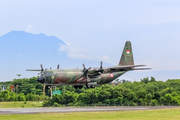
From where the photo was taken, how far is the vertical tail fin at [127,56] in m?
82.9

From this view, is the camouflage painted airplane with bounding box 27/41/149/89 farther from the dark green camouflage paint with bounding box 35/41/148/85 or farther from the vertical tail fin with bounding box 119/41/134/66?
the vertical tail fin with bounding box 119/41/134/66

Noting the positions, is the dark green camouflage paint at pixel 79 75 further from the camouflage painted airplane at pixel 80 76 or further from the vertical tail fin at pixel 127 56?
the vertical tail fin at pixel 127 56

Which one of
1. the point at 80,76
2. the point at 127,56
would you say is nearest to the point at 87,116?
the point at 80,76

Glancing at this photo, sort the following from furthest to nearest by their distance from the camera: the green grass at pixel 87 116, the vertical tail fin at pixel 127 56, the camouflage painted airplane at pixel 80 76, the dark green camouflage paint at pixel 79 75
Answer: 1. the vertical tail fin at pixel 127 56
2. the dark green camouflage paint at pixel 79 75
3. the camouflage painted airplane at pixel 80 76
4. the green grass at pixel 87 116

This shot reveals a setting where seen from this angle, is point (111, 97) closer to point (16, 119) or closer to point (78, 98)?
point (78, 98)

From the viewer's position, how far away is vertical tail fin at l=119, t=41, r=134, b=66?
3265 inches

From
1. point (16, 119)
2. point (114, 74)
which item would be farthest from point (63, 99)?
point (16, 119)

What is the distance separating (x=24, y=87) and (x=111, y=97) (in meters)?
77.1

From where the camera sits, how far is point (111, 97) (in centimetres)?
13750

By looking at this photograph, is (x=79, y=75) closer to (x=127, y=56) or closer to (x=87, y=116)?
(x=87, y=116)

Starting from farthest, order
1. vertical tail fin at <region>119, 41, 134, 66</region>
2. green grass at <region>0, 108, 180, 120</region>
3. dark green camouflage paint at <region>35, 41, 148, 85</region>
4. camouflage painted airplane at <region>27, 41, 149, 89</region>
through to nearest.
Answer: vertical tail fin at <region>119, 41, 134, 66</region>
dark green camouflage paint at <region>35, 41, 148, 85</region>
camouflage painted airplane at <region>27, 41, 149, 89</region>
green grass at <region>0, 108, 180, 120</region>

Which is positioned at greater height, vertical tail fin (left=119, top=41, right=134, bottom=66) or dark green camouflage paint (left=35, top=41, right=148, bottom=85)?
vertical tail fin (left=119, top=41, right=134, bottom=66)

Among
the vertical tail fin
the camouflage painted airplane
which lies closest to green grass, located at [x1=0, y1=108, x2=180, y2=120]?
the camouflage painted airplane

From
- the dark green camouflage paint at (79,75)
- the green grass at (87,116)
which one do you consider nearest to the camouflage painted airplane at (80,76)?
the dark green camouflage paint at (79,75)
